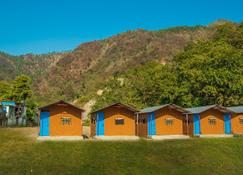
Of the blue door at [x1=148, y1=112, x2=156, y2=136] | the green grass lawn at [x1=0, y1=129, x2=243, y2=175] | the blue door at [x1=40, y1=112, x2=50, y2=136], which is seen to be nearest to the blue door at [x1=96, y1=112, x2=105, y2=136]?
the green grass lawn at [x1=0, y1=129, x2=243, y2=175]

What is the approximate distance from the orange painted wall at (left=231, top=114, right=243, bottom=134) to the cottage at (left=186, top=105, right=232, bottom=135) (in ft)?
5.12

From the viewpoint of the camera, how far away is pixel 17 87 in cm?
6319

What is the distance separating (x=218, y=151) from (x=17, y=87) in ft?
163

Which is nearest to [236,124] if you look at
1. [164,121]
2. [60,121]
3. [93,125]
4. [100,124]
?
[164,121]

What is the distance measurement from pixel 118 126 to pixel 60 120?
7.43 meters

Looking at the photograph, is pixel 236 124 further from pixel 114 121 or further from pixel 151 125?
pixel 114 121

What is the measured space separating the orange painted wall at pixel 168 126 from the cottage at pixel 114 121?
132 inches

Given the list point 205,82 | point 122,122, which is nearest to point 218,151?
point 122,122

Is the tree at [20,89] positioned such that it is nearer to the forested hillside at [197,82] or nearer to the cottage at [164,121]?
the forested hillside at [197,82]

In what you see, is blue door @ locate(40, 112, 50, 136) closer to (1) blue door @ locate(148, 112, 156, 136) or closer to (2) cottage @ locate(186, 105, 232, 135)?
(1) blue door @ locate(148, 112, 156, 136)

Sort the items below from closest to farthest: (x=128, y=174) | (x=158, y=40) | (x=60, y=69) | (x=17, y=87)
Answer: (x=128, y=174) < (x=17, y=87) < (x=158, y=40) < (x=60, y=69)

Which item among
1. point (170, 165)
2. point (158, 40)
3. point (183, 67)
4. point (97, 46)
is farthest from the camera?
point (97, 46)

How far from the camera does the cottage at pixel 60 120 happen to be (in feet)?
106

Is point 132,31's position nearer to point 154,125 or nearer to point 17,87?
point 17,87
